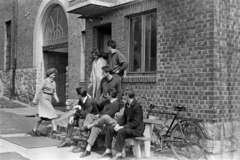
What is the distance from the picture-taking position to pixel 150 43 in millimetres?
8031

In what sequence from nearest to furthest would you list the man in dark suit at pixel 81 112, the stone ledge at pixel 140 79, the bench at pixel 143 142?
the bench at pixel 143 142 < the man in dark suit at pixel 81 112 < the stone ledge at pixel 140 79

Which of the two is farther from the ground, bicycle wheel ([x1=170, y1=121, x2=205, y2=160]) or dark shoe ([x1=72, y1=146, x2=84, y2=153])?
bicycle wheel ([x1=170, y1=121, x2=205, y2=160])

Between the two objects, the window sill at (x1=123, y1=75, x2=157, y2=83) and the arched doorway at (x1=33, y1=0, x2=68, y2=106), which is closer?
the window sill at (x1=123, y1=75, x2=157, y2=83)

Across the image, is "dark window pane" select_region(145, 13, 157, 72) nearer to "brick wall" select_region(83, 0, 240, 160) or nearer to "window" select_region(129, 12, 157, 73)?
"window" select_region(129, 12, 157, 73)

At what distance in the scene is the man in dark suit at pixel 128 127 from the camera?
237 inches

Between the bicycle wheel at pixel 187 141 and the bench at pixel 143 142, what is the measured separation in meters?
0.50

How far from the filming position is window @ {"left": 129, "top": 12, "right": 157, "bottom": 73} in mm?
7934

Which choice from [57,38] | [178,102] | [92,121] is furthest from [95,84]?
[57,38]

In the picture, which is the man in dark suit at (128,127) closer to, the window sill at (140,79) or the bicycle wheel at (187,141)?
the bicycle wheel at (187,141)

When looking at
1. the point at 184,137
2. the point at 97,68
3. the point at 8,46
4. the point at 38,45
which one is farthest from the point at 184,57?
the point at 8,46

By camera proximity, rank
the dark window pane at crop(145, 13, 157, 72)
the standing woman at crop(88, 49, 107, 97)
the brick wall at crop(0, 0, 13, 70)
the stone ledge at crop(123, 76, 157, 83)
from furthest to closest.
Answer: the brick wall at crop(0, 0, 13, 70)
the standing woman at crop(88, 49, 107, 97)
the dark window pane at crop(145, 13, 157, 72)
the stone ledge at crop(123, 76, 157, 83)

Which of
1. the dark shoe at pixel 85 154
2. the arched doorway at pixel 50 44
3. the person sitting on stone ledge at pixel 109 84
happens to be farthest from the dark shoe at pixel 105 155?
the arched doorway at pixel 50 44

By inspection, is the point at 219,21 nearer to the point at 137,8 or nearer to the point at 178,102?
the point at 178,102

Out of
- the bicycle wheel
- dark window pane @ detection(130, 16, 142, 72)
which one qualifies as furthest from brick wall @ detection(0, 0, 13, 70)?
the bicycle wheel
